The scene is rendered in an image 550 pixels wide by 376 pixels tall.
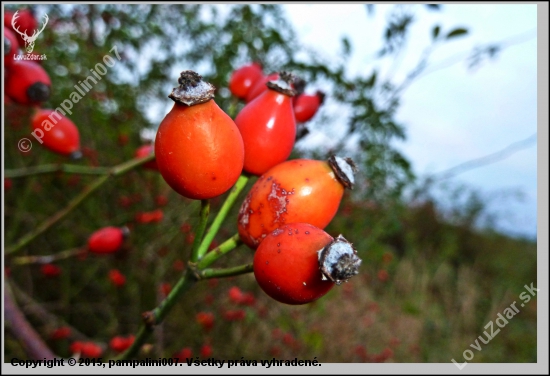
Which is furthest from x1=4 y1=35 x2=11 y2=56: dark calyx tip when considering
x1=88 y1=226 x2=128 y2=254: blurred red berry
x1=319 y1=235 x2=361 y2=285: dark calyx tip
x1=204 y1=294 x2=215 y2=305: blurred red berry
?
x1=204 y1=294 x2=215 y2=305: blurred red berry

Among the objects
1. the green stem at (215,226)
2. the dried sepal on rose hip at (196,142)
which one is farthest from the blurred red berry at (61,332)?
the dried sepal on rose hip at (196,142)

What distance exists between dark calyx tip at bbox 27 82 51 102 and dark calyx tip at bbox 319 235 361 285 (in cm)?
108

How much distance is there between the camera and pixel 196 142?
0.68 meters

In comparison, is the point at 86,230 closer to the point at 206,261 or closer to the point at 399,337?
the point at 206,261

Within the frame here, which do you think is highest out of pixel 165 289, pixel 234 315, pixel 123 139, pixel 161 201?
pixel 123 139

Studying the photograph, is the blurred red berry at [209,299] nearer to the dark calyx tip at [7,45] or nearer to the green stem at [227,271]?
the dark calyx tip at [7,45]

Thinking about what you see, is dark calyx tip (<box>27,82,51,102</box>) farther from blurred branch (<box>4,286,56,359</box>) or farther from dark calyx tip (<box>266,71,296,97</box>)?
dark calyx tip (<box>266,71,296,97</box>)

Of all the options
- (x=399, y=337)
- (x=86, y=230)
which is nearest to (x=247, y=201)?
(x=86, y=230)

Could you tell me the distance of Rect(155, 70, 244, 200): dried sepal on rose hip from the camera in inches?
26.3

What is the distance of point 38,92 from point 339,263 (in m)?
1.13

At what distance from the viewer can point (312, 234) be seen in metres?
0.68

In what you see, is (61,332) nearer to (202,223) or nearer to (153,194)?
(153,194)

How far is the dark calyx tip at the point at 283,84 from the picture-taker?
88 cm

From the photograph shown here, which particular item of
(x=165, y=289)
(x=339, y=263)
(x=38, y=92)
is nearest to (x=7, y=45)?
(x=38, y=92)
